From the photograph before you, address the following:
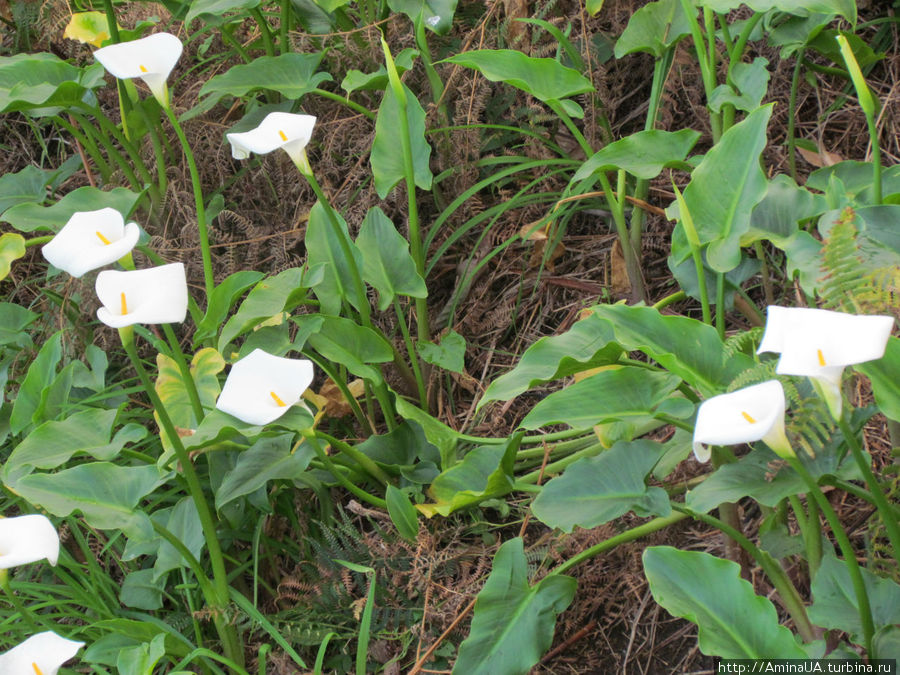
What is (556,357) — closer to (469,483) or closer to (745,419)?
(469,483)

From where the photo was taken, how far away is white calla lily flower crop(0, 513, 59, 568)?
109cm

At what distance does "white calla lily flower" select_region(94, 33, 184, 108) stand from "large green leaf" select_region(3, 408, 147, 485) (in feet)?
1.83

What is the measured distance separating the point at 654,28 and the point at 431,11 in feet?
1.49

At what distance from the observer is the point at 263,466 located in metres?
1.35

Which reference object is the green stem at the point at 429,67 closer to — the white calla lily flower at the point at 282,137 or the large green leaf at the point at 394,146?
the large green leaf at the point at 394,146

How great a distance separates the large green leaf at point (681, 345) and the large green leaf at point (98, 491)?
73 centimetres

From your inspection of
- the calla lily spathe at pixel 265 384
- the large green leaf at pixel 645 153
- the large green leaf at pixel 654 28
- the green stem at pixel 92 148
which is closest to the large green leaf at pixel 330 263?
the calla lily spathe at pixel 265 384

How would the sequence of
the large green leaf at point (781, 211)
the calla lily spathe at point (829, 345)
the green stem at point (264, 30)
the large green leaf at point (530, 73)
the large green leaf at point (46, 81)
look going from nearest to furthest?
the calla lily spathe at point (829, 345), the large green leaf at point (781, 211), the large green leaf at point (530, 73), the large green leaf at point (46, 81), the green stem at point (264, 30)

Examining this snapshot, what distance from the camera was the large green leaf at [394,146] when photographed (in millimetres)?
1596

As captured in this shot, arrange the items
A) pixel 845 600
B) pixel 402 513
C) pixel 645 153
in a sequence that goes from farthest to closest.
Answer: pixel 645 153 → pixel 402 513 → pixel 845 600

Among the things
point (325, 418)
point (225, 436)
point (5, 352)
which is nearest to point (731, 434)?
point (225, 436)

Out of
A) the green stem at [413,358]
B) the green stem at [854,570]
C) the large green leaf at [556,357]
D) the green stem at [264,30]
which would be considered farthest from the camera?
the green stem at [264,30]

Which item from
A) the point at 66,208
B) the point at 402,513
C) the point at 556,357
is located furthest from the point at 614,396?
the point at 66,208

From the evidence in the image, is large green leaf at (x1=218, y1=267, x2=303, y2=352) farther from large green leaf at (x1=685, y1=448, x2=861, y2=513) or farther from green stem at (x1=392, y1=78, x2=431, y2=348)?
large green leaf at (x1=685, y1=448, x2=861, y2=513)
